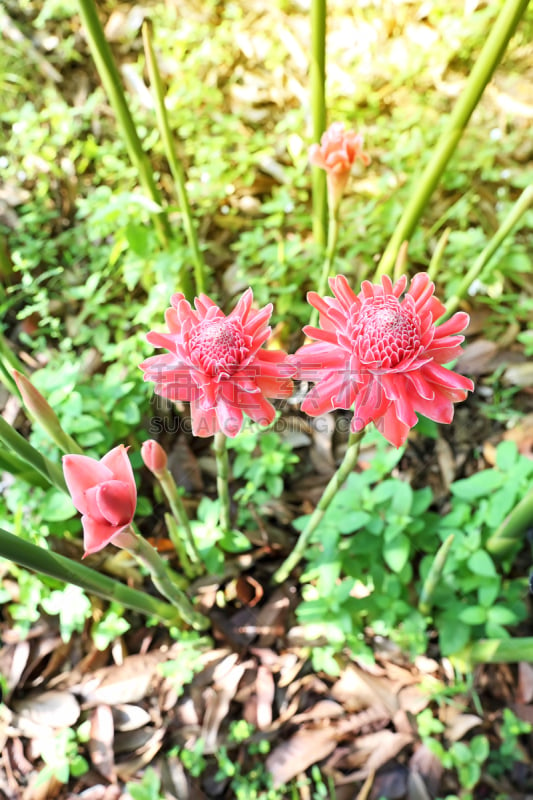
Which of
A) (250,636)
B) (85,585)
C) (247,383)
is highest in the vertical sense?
(247,383)

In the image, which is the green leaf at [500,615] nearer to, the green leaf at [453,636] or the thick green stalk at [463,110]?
the green leaf at [453,636]

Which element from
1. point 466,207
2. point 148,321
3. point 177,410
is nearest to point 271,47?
point 466,207

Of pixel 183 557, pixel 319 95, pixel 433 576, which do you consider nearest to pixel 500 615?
pixel 433 576

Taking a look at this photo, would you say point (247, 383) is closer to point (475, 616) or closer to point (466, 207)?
point (475, 616)

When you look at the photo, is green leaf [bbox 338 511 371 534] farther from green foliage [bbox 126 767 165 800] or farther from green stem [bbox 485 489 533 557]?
green foliage [bbox 126 767 165 800]

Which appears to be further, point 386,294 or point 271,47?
point 271,47

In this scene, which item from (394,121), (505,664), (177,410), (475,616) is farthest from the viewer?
(394,121)
